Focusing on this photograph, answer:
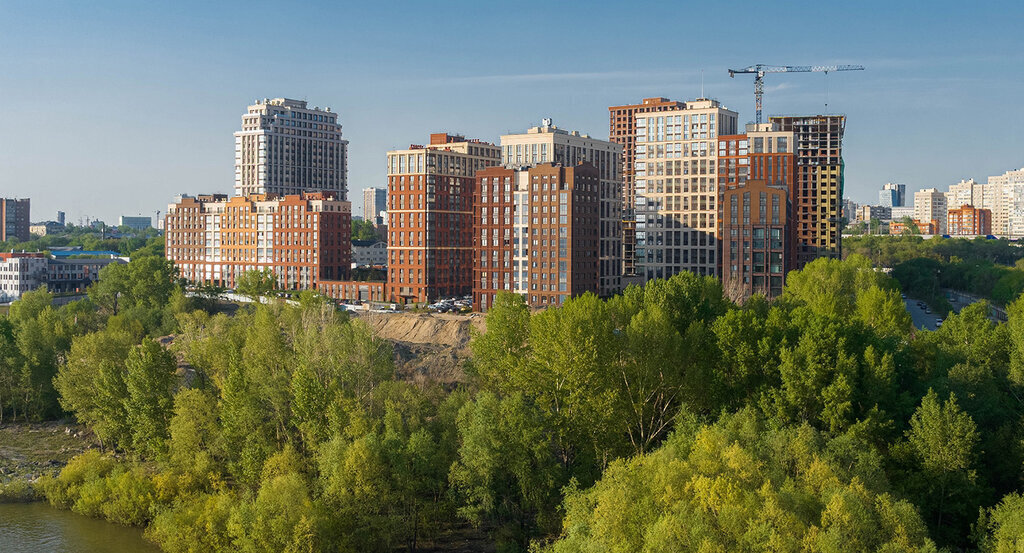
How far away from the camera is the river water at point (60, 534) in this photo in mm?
59812

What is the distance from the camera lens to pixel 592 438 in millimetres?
59000

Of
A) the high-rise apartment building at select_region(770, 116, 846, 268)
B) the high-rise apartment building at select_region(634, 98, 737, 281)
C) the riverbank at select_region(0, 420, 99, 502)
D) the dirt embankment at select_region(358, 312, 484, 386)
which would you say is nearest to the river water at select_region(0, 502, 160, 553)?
the riverbank at select_region(0, 420, 99, 502)

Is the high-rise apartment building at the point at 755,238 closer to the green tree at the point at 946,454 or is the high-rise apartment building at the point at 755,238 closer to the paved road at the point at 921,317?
the paved road at the point at 921,317

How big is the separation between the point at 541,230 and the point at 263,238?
65263 millimetres

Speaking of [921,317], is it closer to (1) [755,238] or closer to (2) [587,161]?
(1) [755,238]

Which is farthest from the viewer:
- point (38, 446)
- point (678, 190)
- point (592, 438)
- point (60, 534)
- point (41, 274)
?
point (41, 274)

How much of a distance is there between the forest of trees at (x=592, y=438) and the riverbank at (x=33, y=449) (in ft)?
8.17

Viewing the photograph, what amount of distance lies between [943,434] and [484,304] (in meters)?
75.2

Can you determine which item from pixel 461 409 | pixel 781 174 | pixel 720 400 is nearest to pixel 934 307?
pixel 781 174

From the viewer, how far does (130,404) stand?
71.1 m

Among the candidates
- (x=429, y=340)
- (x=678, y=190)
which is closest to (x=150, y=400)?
(x=429, y=340)

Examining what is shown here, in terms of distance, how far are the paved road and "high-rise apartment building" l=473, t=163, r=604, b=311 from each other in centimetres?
3714

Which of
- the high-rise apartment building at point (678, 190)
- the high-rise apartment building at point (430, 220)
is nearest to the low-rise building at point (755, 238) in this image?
the high-rise apartment building at point (678, 190)

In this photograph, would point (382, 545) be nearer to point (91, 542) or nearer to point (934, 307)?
point (91, 542)
